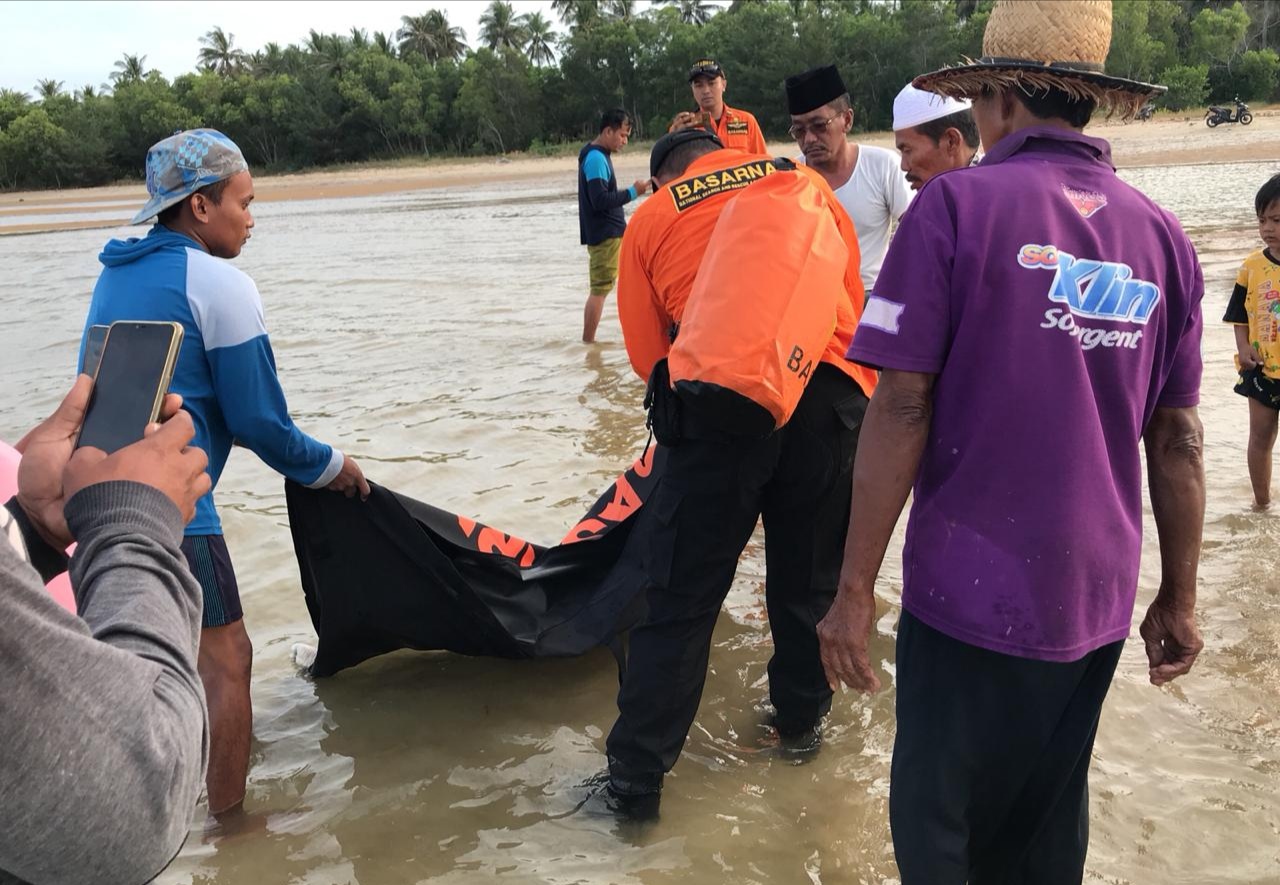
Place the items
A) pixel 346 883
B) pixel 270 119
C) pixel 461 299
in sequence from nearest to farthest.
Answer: pixel 346 883
pixel 461 299
pixel 270 119

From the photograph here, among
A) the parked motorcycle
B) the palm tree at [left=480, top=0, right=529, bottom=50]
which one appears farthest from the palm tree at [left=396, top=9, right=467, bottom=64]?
the parked motorcycle

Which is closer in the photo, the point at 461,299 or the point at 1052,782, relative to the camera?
the point at 1052,782

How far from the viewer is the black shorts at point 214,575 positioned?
2934mm

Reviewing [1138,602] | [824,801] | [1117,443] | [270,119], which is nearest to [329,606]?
[824,801]

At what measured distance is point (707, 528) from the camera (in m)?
2.96

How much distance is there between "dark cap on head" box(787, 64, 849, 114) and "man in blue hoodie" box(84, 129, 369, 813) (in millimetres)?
2576

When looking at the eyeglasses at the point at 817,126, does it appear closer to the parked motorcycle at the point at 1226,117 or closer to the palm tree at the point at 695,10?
the parked motorcycle at the point at 1226,117

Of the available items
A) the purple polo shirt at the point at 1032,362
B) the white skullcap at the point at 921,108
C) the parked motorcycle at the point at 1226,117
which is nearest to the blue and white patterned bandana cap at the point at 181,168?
the purple polo shirt at the point at 1032,362

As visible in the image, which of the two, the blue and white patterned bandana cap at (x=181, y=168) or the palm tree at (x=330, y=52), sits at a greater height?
the palm tree at (x=330, y=52)

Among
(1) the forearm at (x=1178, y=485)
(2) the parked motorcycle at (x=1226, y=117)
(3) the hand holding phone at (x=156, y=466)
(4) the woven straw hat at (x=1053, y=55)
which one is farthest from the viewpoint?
(2) the parked motorcycle at (x=1226, y=117)

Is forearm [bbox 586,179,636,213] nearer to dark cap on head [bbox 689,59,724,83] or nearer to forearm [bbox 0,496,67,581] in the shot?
dark cap on head [bbox 689,59,724,83]

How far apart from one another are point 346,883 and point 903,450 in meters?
2.12

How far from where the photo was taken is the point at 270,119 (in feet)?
212

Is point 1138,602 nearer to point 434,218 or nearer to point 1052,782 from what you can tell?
point 1052,782
